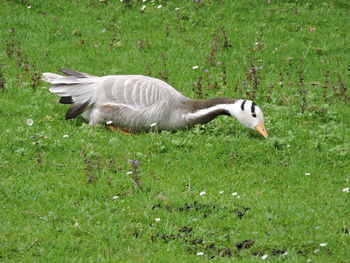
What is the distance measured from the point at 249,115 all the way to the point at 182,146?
Result: 107 centimetres

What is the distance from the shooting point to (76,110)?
31.1ft

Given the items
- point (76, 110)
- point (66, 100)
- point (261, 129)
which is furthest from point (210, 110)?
point (66, 100)

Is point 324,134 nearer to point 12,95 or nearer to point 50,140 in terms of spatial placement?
point 50,140

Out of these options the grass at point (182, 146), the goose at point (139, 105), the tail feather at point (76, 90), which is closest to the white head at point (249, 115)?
the goose at point (139, 105)

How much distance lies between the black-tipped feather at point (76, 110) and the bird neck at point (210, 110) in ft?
4.71

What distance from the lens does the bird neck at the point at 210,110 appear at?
9305 mm

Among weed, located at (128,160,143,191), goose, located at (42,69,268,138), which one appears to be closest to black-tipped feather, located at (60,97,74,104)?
goose, located at (42,69,268,138)

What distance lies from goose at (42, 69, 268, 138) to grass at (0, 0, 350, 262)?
10.1 inches

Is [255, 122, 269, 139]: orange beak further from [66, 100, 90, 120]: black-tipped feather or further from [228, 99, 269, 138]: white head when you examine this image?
[66, 100, 90, 120]: black-tipped feather

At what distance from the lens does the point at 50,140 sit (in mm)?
8703

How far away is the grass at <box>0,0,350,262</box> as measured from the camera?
6.39 metres

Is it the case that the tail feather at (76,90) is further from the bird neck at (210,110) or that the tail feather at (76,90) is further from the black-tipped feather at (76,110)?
the bird neck at (210,110)

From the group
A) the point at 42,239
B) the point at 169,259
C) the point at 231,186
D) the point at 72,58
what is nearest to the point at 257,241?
the point at 169,259

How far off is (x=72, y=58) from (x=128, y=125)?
3.38m
